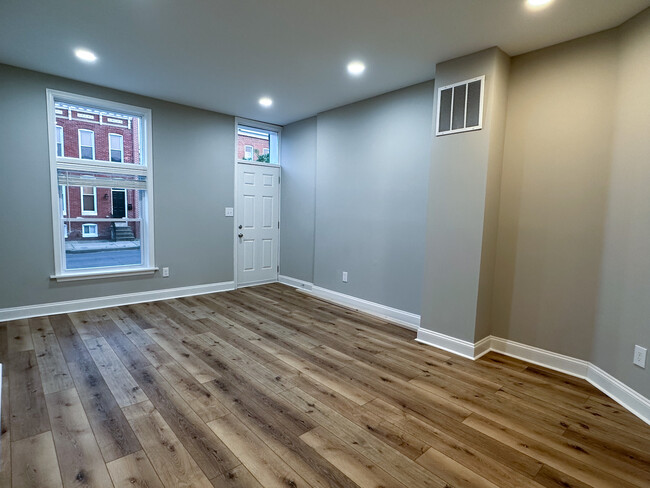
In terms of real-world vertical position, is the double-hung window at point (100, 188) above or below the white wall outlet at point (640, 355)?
above

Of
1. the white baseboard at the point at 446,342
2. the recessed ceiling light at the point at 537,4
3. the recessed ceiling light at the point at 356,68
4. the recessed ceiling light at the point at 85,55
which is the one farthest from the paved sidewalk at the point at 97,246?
the recessed ceiling light at the point at 537,4

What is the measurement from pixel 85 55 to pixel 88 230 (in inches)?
79.3

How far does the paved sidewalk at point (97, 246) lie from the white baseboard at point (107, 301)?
653mm

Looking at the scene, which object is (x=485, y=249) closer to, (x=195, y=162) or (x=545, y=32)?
(x=545, y=32)

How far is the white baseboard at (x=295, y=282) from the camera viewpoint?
17.5ft

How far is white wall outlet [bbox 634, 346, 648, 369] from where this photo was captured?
2229 mm

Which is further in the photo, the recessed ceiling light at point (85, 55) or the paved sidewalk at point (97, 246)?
the paved sidewalk at point (97, 246)

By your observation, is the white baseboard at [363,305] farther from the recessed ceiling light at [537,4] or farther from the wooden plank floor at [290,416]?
the recessed ceiling light at [537,4]

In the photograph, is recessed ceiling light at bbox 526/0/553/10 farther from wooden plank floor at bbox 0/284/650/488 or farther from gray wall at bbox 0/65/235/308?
Result: gray wall at bbox 0/65/235/308

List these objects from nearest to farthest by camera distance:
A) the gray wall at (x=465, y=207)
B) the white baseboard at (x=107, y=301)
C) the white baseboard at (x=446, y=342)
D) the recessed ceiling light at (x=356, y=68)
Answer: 1. the gray wall at (x=465, y=207)
2. the white baseboard at (x=446, y=342)
3. the recessed ceiling light at (x=356, y=68)
4. the white baseboard at (x=107, y=301)

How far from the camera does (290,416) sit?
7.01 ft

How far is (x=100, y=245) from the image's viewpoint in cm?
437

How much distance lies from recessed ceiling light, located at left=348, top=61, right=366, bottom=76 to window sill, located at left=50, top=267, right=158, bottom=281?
11.8 ft

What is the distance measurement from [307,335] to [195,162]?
10.2 ft
